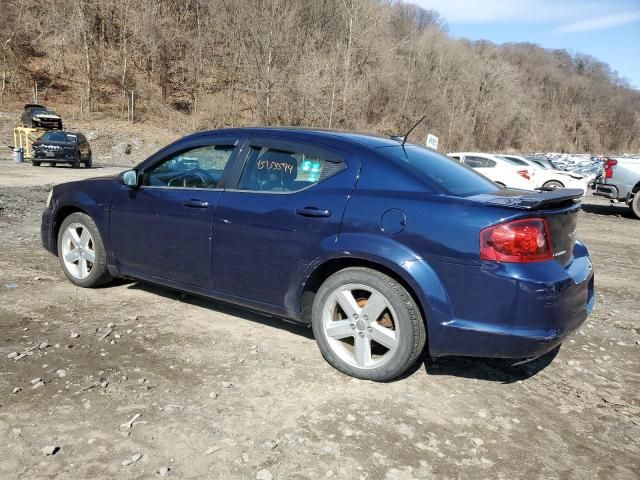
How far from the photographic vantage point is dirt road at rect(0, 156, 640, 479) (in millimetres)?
2604

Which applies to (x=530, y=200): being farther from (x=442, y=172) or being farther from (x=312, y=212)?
(x=312, y=212)

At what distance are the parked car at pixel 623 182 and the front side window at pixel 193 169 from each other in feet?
44.8

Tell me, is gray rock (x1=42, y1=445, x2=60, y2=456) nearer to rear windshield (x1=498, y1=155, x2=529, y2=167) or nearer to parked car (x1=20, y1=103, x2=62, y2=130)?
rear windshield (x1=498, y1=155, x2=529, y2=167)

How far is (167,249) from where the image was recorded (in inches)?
170

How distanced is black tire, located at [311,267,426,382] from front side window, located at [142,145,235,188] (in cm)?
134

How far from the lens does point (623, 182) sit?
47.6 feet

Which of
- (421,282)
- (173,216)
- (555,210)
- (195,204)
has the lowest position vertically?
(421,282)

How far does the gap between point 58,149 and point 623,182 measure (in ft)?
64.8

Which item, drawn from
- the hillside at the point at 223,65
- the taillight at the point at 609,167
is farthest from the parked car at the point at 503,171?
the hillside at the point at 223,65

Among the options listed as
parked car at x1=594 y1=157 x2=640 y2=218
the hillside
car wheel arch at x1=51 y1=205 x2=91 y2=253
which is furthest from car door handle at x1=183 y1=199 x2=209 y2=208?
the hillside

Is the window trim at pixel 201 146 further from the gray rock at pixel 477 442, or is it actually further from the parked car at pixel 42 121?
the parked car at pixel 42 121

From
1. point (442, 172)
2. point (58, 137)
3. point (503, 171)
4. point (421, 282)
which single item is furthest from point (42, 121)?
point (421, 282)

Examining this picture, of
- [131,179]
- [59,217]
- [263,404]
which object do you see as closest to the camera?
[263,404]

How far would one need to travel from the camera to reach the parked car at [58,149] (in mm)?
20844
